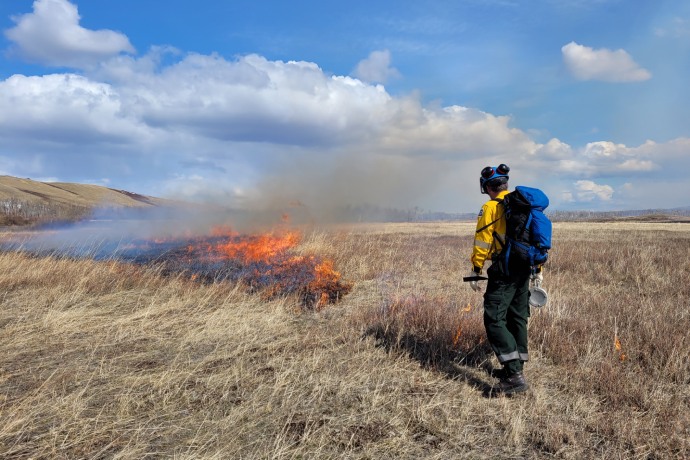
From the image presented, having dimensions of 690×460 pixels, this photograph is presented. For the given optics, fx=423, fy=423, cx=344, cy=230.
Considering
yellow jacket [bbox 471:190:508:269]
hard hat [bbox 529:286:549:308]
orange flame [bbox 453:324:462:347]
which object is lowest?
orange flame [bbox 453:324:462:347]

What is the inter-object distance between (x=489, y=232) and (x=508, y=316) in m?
1.01

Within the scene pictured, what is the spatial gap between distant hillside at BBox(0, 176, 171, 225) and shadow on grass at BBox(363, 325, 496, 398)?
48089mm

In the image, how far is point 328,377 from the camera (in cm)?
470

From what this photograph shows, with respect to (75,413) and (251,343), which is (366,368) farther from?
(75,413)

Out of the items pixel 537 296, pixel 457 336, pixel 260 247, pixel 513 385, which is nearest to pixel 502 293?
pixel 537 296

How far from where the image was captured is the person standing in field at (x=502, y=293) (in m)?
4.45

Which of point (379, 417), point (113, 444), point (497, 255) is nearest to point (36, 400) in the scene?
point (113, 444)

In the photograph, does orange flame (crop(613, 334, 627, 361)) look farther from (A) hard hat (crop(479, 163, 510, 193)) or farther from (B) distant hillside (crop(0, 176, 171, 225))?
(B) distant hillside (crop(0, 176, 171, 225))

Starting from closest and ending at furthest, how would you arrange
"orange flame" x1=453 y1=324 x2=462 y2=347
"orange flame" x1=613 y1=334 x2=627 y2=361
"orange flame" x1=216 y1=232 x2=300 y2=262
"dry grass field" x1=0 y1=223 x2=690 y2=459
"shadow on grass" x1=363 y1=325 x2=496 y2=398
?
"dry grass field" x1=0 y1=223 x2=690 y2=459 < "shadow on grass" x1=363 y1=325 x2=496 y2=398 < "orange flame" x1=613 y1=334 x2=627 y2=361 < "orange flame" x1=453 y1=324 x2=462 y2=347 < "orange flame" x1=216 y1=232 x2=300 y2=262

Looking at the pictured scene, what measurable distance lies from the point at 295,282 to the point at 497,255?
19.2 feet

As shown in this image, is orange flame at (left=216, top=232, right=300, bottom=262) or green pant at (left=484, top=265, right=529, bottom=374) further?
orange flame at (left=216, top=232, right=300, bottom=262)

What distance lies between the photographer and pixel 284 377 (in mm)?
4695

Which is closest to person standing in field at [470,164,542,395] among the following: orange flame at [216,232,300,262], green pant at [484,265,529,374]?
green pant at [484,265,529,374]

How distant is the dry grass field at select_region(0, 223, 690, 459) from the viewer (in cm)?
351
